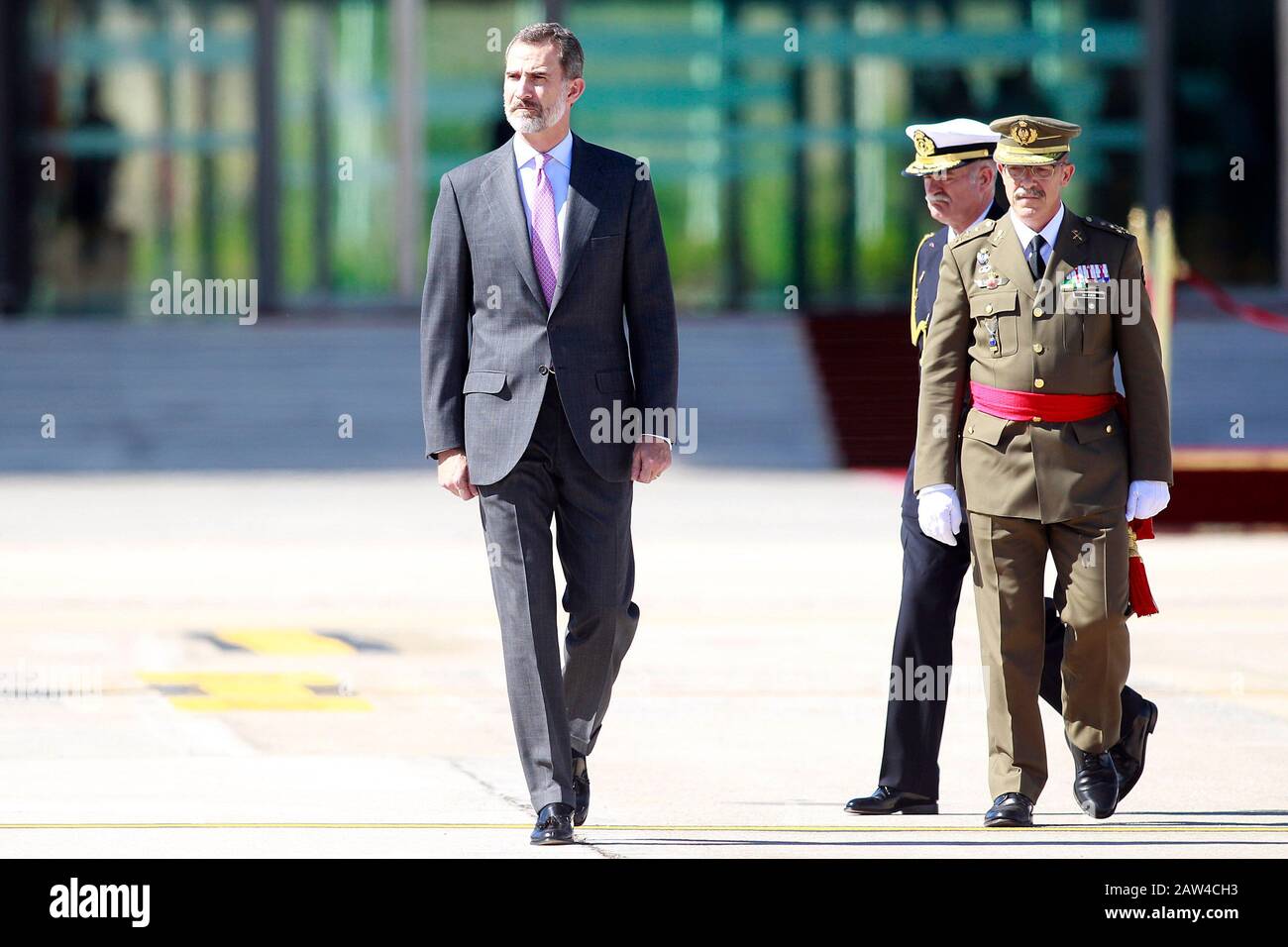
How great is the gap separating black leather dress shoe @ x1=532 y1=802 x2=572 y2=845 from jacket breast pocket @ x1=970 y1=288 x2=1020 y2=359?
167 centimetres

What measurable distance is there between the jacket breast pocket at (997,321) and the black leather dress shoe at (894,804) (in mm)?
1282

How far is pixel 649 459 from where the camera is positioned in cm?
609

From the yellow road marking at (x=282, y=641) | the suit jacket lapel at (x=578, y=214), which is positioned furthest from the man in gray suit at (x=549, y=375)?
the yellow road marking at (x=282, y=641)

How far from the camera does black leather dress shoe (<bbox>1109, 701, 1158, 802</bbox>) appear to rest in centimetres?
648

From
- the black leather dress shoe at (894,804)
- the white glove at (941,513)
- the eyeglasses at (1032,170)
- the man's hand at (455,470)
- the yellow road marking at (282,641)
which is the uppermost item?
the eyeglasses at (1032,170)

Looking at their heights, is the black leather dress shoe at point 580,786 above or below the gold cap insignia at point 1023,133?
below

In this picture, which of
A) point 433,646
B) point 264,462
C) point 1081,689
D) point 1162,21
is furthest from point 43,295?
point 1081,689

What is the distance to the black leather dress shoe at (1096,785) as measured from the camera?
6.33 metres

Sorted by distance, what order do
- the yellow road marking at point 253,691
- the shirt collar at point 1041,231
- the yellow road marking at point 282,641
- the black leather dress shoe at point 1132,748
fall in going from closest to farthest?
the shirt collar at point 1041,231, the black leather dress shoe at point 1132,748, the yellow road marking at point 253,691, the yellow road marking at point 282,641

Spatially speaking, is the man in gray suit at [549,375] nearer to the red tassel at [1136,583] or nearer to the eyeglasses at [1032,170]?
the eyeglasses at [1032,170]

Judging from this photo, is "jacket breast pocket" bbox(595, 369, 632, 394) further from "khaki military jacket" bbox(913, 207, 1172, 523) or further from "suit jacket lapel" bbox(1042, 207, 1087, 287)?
"suit jacket lapel" bbox(1042, 207, 1087, 287)

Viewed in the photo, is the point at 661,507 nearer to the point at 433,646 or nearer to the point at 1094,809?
the point at 433,646

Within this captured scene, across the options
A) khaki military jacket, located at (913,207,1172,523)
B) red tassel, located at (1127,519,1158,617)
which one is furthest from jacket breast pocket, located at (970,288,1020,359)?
red tassel, located at (1127,519,1158,617)

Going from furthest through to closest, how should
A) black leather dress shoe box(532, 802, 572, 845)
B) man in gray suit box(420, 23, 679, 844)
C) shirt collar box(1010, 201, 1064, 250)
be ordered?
shirt collar box(1010, 201, 1064, 250)
man in gray suit box(420, 23, 679, 844)
black leather dress shoe box(532, 802, 572, 845)
